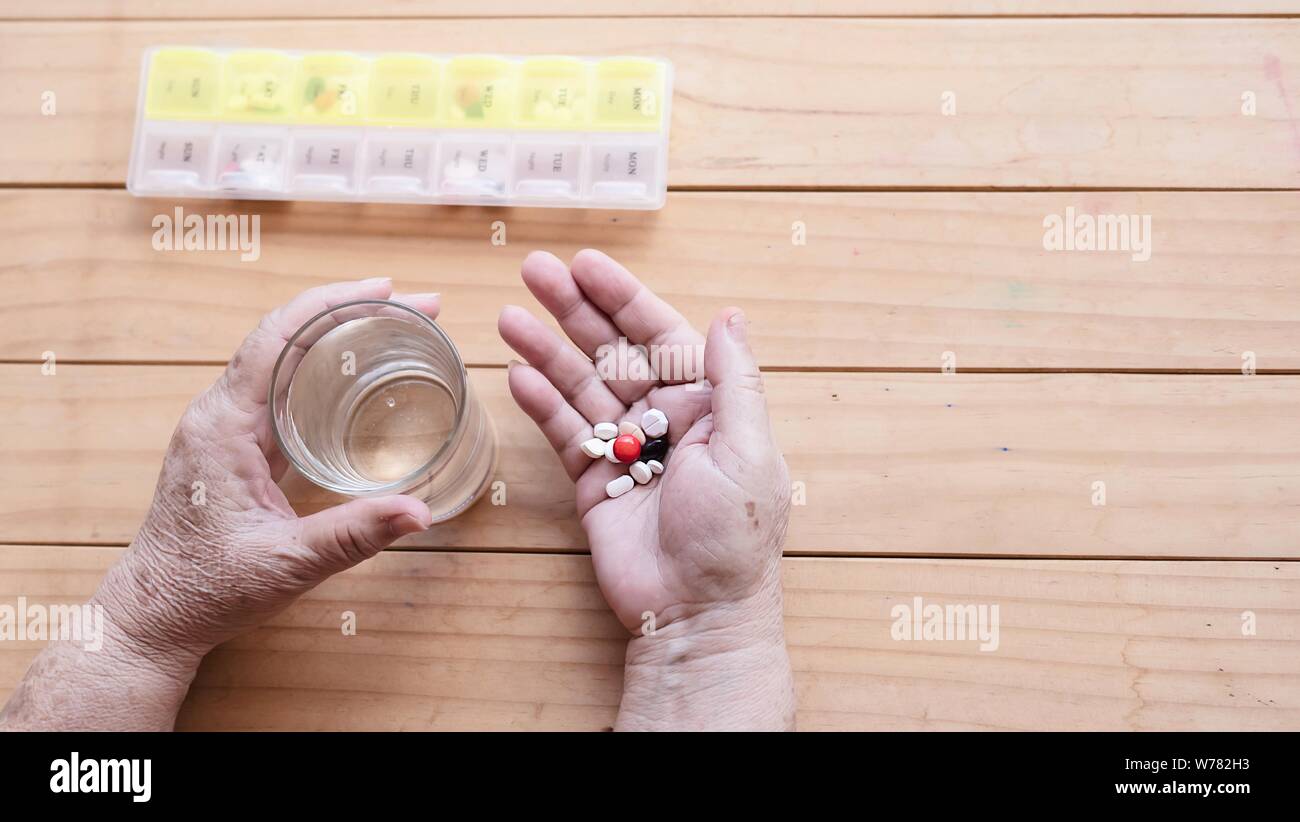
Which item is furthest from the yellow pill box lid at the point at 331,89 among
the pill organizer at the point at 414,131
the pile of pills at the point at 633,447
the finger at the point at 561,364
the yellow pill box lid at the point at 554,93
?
the pile of pills at the point at 633,447

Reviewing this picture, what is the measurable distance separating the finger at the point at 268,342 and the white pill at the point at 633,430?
212mm

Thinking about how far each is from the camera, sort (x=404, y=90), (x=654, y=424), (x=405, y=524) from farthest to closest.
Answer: (x=404, y=90)
(x=654, y=424)
(x=405, y=524)

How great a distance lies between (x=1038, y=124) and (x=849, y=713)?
55cm

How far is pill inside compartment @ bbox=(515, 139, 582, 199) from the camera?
0.85 meters

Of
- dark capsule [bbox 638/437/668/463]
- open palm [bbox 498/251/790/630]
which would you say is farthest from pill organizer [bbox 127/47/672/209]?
dark capsule [bbox 638/437/668/463]

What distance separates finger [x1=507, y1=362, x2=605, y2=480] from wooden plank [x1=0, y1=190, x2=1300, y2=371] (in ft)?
0.22

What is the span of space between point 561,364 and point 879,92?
0.39m

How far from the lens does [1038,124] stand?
2.87ft

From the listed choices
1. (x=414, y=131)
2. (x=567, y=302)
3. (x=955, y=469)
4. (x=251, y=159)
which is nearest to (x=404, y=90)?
(x=414, y=131)

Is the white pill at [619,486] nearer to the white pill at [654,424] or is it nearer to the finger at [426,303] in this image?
the white pill at [654,424]

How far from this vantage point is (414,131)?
34.1 inches

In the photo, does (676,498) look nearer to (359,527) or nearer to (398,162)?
(359,527)

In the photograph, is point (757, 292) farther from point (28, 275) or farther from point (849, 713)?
point (28, 275)
